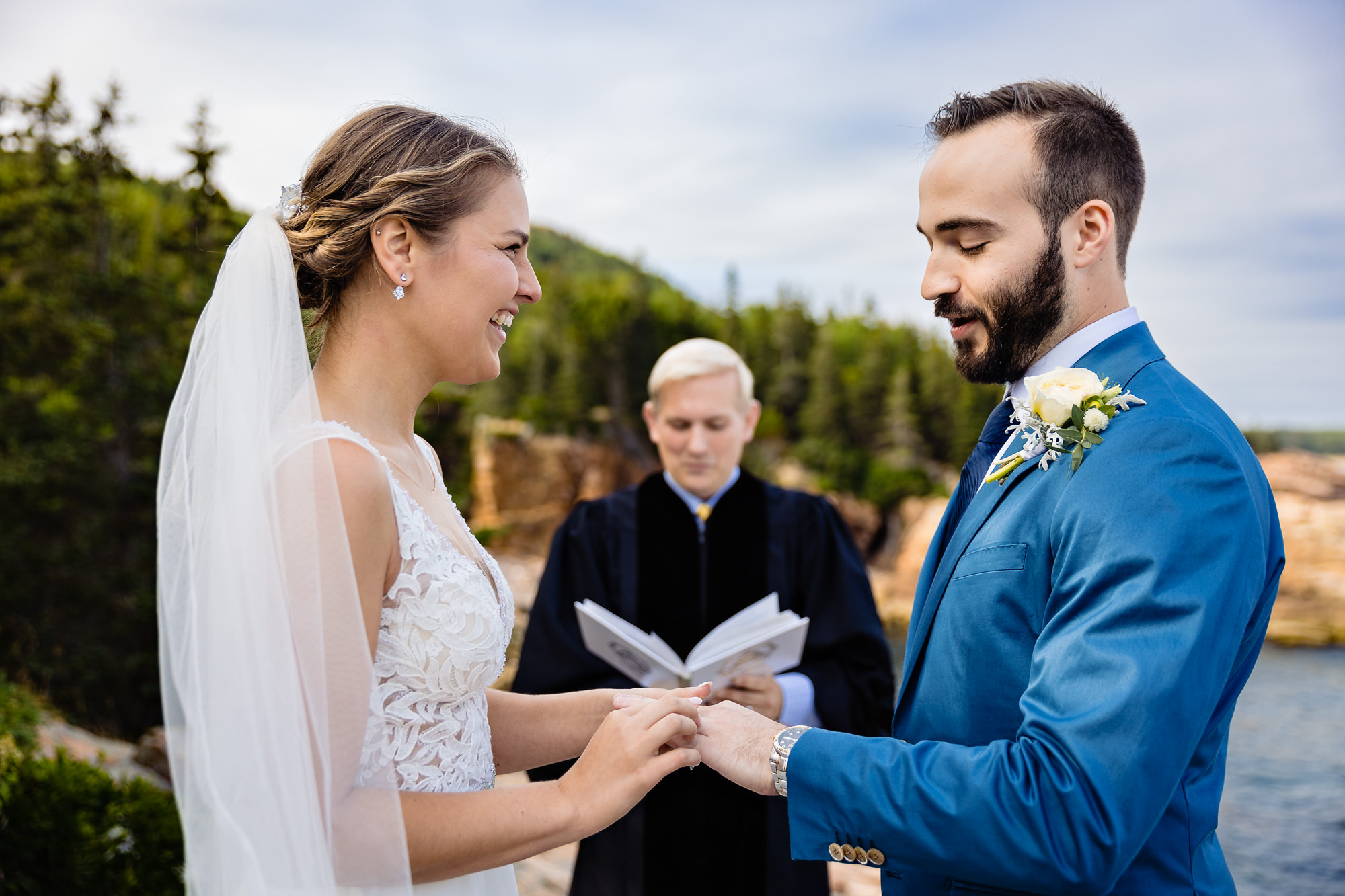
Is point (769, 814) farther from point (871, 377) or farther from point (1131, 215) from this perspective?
point (871, 377)

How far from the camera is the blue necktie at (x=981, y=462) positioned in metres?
2.32

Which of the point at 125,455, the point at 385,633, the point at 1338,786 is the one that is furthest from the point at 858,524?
the point at 385,633

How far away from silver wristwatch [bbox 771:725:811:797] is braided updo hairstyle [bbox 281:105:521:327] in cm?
141

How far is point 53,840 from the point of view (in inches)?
179

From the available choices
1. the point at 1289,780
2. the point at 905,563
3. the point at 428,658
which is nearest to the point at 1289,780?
the point at 1289,780

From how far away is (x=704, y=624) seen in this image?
4.10 metres

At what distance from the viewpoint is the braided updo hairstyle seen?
2.06 metres

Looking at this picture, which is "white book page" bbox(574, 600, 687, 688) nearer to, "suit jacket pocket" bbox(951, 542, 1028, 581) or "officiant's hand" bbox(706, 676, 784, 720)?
"officiant's hand" bbox(706, 676, 784, 720)

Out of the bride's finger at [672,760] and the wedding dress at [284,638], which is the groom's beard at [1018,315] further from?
the wedding dress at [284,638]

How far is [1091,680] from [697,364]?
9.19 feet

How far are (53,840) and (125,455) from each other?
1312 cm

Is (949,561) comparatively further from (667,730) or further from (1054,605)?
(667,730)

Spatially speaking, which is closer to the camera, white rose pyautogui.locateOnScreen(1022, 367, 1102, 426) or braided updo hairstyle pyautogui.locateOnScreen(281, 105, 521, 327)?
white rose pyautogui.locateOnScreen(1022, 367, 1102, 426)

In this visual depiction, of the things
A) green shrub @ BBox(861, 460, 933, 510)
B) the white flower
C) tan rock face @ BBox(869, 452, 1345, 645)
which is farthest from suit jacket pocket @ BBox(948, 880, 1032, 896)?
green shrub @ BBox(861, 460, 933, 510)
